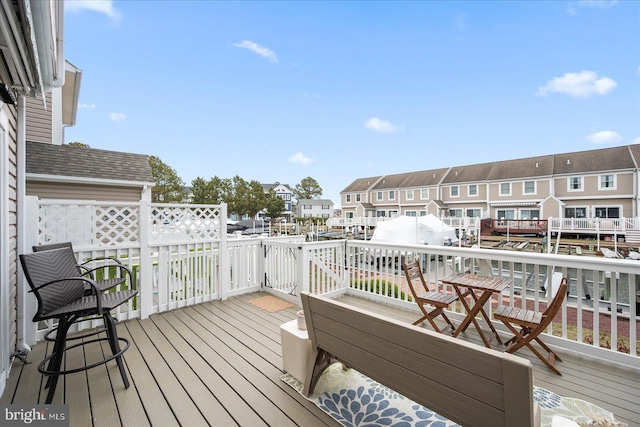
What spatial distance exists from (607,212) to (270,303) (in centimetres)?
2707

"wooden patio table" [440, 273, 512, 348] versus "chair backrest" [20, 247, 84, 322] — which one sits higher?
"chair backrest" [20, 247, 84, 322]

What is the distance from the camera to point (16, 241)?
9.16ft

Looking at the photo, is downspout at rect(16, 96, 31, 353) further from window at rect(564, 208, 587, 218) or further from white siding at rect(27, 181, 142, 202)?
window at rect(564, 208, 587, 218)

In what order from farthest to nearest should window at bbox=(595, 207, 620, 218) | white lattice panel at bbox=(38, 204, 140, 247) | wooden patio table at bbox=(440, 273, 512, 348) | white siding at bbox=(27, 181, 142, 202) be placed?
window at bbox=(595, 207, 620, 218), white siding at bbox=(27, 181, 142, 202), white lattice panel at bbox=(38, 204, 140, 247), wooden patio table at bbox=(440, 273, 512, 348)

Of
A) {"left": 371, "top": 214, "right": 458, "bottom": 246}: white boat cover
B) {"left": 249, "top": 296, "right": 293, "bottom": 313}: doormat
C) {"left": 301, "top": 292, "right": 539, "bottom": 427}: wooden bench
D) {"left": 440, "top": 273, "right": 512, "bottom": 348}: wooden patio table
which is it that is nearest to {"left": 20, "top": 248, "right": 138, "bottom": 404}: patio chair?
{"left": 301, "top": 292, "right": 539, "bottom": 427}: wooden bench

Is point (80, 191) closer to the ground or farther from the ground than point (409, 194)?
closer to the ground

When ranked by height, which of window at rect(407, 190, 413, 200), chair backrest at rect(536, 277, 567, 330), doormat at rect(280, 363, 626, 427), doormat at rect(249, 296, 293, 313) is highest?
window at rect(407, 190, 413, 200)

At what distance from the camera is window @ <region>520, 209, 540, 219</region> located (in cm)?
2292

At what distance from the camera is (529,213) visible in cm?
2338

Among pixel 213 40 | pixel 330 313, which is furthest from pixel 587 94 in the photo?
pixel 330 313

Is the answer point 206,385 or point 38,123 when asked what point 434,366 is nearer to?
point 206,385

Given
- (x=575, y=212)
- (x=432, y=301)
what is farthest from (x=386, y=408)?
(x=575, y=212)

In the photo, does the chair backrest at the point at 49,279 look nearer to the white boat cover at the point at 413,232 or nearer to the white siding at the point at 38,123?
the white siding at the point at 38,123

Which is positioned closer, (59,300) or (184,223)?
(59,300)
